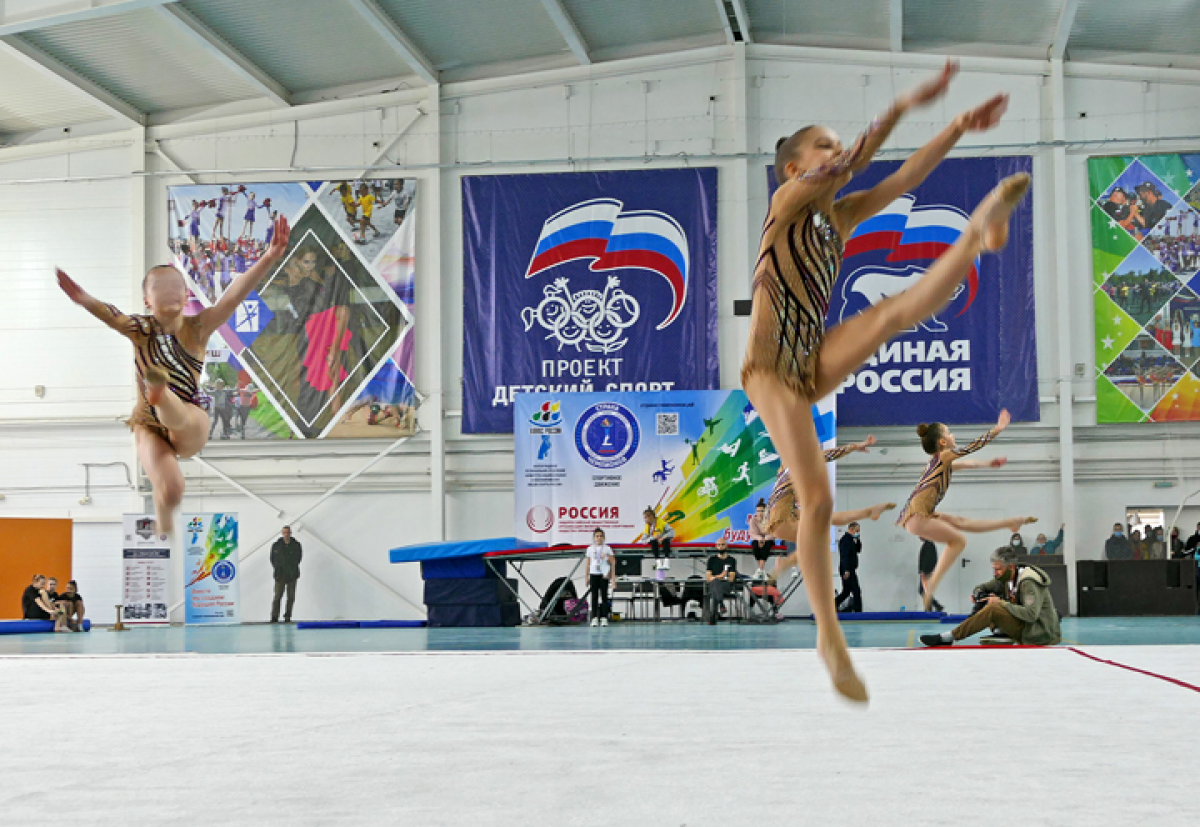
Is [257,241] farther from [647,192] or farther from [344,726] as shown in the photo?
[344,726]

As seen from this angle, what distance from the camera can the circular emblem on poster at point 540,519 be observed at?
65.9 ft

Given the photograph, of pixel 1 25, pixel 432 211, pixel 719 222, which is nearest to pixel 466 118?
pixel 432 211

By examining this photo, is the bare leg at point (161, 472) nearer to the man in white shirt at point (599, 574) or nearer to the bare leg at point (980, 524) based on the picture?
the bare leg at point (980, 524)

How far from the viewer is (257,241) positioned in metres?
22.2

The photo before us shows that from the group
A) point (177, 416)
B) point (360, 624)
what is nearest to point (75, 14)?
point (360, 624)

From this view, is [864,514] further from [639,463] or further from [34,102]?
[34,102]

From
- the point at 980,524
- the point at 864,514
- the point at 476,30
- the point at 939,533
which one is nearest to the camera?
the point at 939,533

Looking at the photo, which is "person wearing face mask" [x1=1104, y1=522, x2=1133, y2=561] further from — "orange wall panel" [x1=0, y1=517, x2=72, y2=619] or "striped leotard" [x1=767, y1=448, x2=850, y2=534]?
"orange wall panel" [x1=0, y1=517, x2=72, y2=619]

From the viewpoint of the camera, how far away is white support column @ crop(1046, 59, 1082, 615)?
2034 cm

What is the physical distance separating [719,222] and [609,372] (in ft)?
11.2

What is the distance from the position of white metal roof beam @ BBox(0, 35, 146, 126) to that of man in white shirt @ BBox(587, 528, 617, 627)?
12.4 metres

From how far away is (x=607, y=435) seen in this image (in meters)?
20.0

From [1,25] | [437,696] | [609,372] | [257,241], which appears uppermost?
Answer: [1,25]

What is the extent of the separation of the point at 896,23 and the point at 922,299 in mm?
18099
